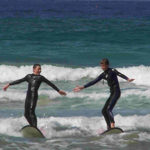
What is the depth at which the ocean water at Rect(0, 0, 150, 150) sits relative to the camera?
13.6 m

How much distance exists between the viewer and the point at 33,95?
45.9 ft

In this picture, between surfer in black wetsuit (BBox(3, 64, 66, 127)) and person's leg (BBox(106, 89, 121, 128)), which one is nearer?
surfer in black wetsuit (BBox(3, 64, 66, 127))

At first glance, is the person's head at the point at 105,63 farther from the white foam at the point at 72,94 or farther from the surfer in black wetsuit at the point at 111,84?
the white foam at the point at 72,94

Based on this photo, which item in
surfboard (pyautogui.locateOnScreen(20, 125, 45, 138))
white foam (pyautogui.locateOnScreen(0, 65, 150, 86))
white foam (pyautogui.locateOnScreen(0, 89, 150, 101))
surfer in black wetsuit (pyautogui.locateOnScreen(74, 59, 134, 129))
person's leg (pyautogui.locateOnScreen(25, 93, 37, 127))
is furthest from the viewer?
white foam (pyautogui.locateOnScreen(0, 65, 150, 86))

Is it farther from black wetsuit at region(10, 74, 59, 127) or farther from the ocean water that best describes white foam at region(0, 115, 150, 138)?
black wetsuit at region(10, 74, 59, 127)

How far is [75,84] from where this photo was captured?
24281mm

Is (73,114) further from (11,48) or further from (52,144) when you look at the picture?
(11,48)

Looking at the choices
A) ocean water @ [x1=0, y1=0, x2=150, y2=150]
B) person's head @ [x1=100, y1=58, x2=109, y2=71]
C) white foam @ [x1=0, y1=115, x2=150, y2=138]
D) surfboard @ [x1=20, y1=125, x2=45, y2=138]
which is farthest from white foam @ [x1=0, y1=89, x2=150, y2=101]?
surfboard @ [x1=20, y1=125, x2=45, y2=138]

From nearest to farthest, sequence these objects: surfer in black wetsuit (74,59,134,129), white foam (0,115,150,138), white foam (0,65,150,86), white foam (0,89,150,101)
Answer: surfer in black wetsuit (74,59,134,129)
white foam (0,115,150,138)
white foam (0,89,150,101)
white foam (0,65,150,86)

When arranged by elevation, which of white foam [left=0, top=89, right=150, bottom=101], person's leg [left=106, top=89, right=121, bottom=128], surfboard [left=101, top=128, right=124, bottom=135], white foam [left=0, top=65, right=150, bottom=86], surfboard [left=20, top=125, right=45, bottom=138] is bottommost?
surfboard [left=101, top=128, right=124, bottom=135]

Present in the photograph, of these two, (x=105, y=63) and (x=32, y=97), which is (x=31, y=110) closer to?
(x=32, y=97)

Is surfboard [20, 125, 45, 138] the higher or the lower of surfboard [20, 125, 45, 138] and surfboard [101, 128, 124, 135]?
the higher

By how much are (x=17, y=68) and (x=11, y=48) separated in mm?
7425

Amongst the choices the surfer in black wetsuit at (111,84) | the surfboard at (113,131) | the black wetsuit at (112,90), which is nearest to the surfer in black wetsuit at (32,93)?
the surfer in black wetsuit at (111,84)
